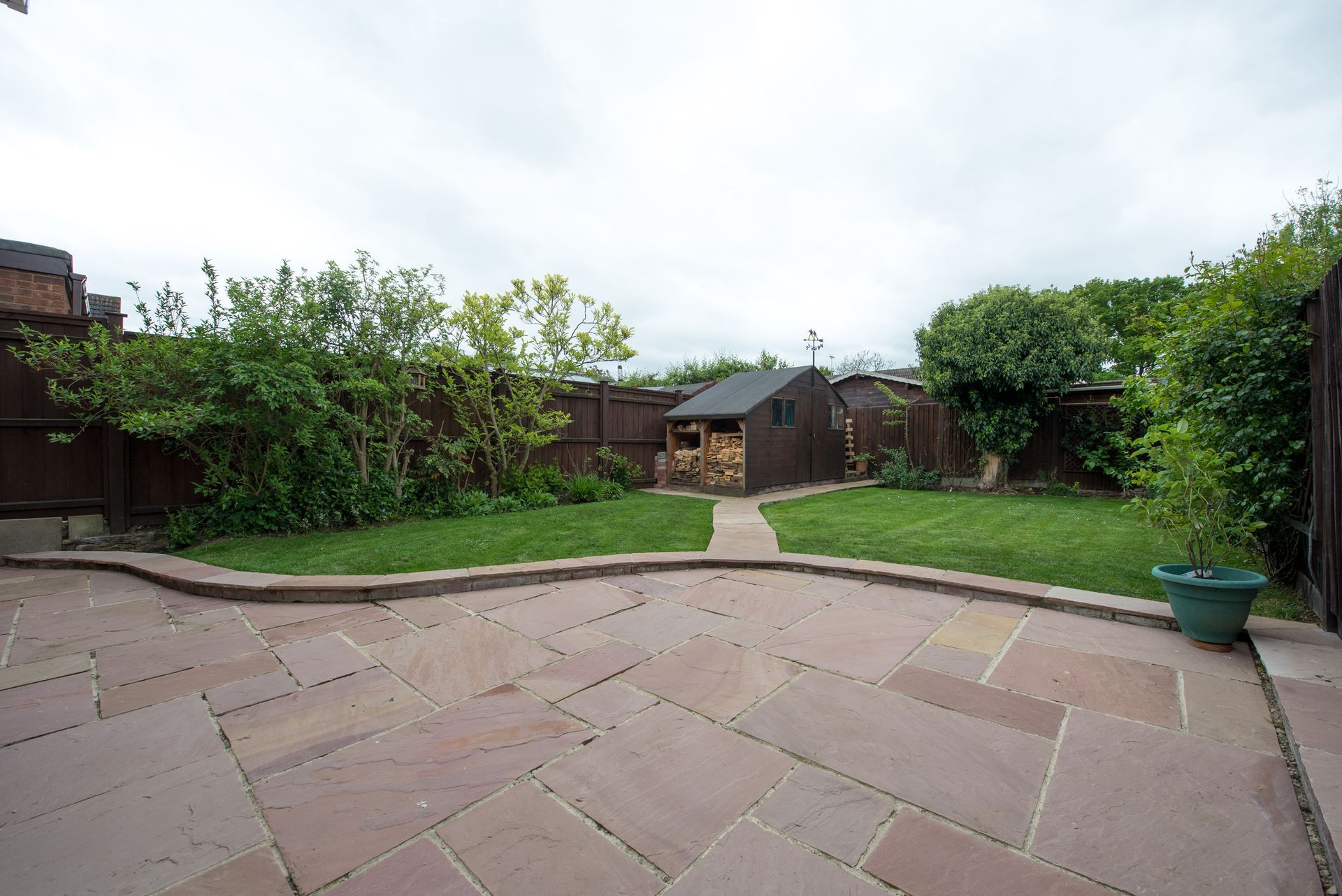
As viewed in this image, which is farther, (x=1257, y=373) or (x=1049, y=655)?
(x=1257, y=373)

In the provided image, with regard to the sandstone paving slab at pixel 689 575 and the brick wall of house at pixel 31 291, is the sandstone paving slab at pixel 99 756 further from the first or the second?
the brick wall of house at pixel 31 291

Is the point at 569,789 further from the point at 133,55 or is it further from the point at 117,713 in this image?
the point at 133,55

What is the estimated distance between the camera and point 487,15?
233 inches

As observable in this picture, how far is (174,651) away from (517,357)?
560 centimetres

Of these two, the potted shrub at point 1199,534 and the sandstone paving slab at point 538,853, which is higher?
the potted shrub at point 1199,534

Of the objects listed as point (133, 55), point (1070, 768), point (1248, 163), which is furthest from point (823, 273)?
point (1070, 768)

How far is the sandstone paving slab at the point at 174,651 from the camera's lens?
8.44 feet

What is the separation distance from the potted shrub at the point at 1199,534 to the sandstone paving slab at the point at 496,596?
12.7ft

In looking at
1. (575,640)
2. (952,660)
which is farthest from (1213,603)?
(575,640)

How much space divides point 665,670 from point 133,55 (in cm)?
685

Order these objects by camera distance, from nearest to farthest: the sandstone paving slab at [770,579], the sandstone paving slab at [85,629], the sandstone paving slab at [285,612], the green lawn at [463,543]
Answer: the sandstone paving slab at [85,629], the sandstone paving slab at [285,612], the sandstone paving slab at [770,579], the green lawn at [463,543]

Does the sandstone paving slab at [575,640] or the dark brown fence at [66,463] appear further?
the dark brown fence at [66,463]

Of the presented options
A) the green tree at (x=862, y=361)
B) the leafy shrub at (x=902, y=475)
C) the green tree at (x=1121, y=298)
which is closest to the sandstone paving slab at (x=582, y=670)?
the leafy shrub at (x=902, y=475)

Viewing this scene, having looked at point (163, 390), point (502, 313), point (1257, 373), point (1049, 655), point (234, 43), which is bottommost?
point (1049, 655)
